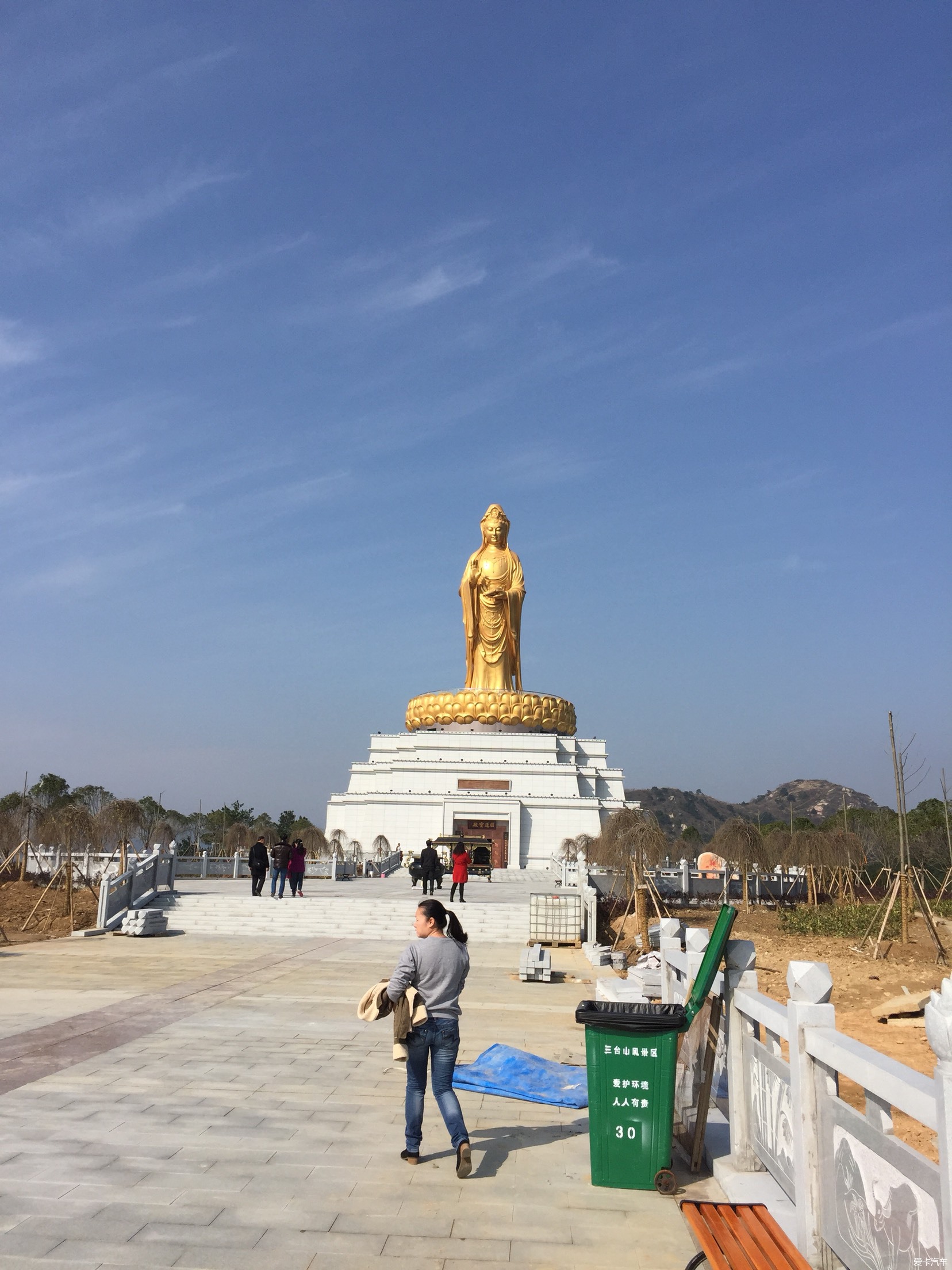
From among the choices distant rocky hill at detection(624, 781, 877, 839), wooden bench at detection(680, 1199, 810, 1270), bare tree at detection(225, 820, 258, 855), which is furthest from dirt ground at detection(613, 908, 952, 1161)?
distant rocky hill at detection(624, 781, 877, 839)

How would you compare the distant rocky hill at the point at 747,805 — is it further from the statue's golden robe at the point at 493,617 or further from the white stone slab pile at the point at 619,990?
the white stone slab pile at the point at 619,990

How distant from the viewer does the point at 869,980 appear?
12.1 meters

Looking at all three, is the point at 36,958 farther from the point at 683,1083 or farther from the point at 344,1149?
the point at 683,1083

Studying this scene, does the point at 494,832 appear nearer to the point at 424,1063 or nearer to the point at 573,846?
the point at 573,846

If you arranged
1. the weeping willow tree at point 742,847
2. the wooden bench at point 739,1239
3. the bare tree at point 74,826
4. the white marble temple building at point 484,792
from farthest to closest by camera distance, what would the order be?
the white marble temple building at point 484,792
the weeping willow tree at point 742,847
the bare tree at point 74,826
the wooden bench at point 739,1239

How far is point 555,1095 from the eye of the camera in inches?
246

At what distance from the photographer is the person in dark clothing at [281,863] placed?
19.2m

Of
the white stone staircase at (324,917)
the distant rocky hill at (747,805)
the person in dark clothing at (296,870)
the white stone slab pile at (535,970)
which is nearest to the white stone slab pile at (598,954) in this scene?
the white stone slab pile at (535,970)

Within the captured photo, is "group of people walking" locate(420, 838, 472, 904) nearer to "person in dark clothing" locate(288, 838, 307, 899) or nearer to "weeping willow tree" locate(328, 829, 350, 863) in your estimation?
"person in dark clothing" locate(288, 838, 307, 899)

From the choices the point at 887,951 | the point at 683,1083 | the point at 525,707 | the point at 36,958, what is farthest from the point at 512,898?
the point at 525,707

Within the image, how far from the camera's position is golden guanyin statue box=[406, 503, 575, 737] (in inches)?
1654

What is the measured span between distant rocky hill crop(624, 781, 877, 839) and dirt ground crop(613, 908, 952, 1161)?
10162cm

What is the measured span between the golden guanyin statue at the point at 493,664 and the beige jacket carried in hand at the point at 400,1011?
37.0 m

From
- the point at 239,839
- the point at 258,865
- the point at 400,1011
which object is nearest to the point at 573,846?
the point at 239,839
